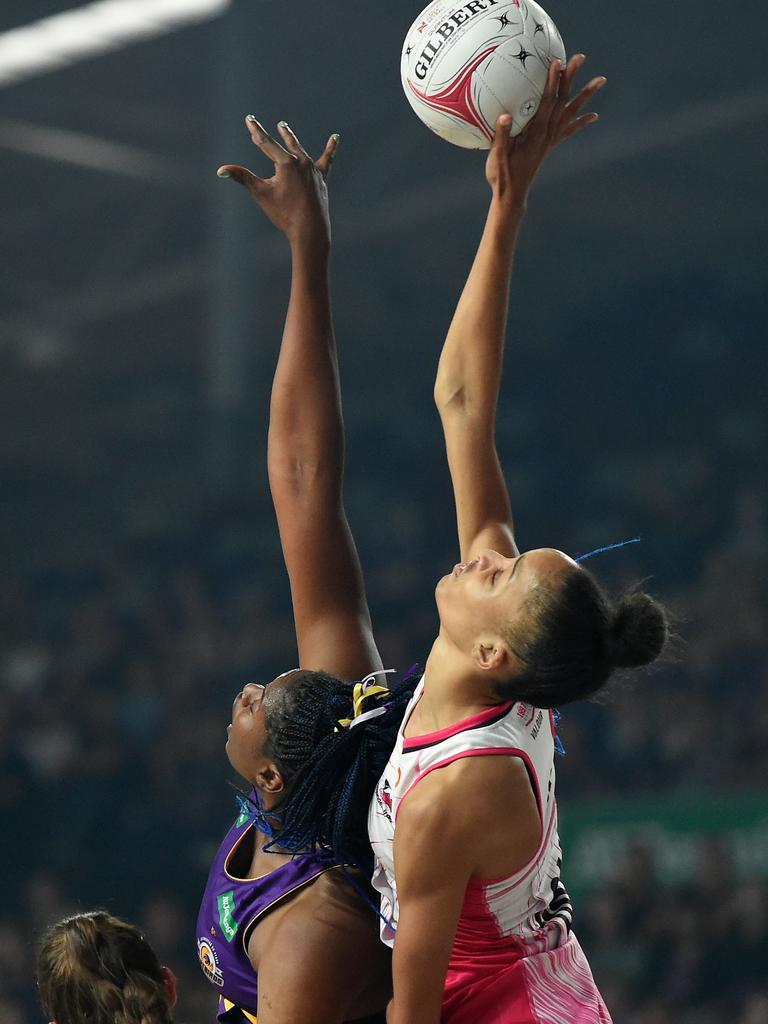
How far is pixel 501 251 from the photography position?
2.28 meters

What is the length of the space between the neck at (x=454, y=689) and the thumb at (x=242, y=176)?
889 mm

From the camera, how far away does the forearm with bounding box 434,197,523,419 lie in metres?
2.28

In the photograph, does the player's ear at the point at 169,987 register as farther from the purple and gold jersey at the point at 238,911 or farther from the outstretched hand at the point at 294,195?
the outstretched hand at the point at 294,195

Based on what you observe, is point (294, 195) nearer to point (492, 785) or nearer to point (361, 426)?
point (492, 785)

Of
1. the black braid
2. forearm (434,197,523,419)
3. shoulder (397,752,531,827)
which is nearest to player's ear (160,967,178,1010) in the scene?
the black braid

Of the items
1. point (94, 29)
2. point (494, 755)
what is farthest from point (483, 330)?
point (94, 29)

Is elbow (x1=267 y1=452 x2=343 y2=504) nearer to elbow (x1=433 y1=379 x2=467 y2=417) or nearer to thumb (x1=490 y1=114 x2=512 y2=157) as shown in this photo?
elbow (x1=433 y1=379 x2=467 y2=417)

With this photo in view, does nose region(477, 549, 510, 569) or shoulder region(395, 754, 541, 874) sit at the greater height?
nose region(477, 549, 510, 569)

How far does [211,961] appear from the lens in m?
2.29

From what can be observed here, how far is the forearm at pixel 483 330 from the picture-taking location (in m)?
2.28

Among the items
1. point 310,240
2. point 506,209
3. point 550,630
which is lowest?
point 550,630

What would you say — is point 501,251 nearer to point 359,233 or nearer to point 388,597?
point 388,597

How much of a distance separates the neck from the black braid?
171 millimetres

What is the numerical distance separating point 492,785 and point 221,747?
246 inches
